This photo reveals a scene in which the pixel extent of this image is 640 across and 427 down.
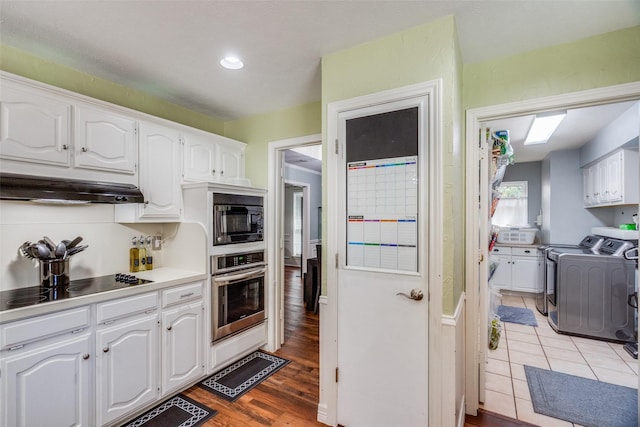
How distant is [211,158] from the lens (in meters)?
2.88

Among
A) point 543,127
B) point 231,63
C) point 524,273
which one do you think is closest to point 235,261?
point 231,63

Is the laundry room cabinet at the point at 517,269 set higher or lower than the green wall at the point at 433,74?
lower

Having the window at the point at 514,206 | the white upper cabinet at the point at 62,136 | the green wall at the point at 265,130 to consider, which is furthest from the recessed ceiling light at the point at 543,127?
the white upper cabinet at the point at 62,136

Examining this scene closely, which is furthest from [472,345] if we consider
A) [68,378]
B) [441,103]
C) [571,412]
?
[68,378]

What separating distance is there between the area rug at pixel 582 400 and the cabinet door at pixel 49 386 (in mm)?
3046

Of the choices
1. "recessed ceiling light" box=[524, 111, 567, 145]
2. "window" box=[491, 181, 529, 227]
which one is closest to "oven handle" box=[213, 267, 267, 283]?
"recessed ceiling light" box=[524, 111, 567, 145]

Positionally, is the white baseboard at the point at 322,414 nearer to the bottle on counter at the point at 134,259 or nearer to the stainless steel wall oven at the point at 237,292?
the stainless steel wall oven at the point at 237,292

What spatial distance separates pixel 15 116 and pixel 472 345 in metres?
3.27

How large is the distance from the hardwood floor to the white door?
1.18ft

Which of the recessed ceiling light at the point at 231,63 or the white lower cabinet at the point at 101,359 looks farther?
the recessed ceiling light at the point at 231,63

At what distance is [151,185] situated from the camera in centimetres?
241

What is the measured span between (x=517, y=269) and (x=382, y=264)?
4.38 metres

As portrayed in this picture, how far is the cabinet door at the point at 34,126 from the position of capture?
1688 millimetres

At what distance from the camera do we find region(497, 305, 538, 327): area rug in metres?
3.87
